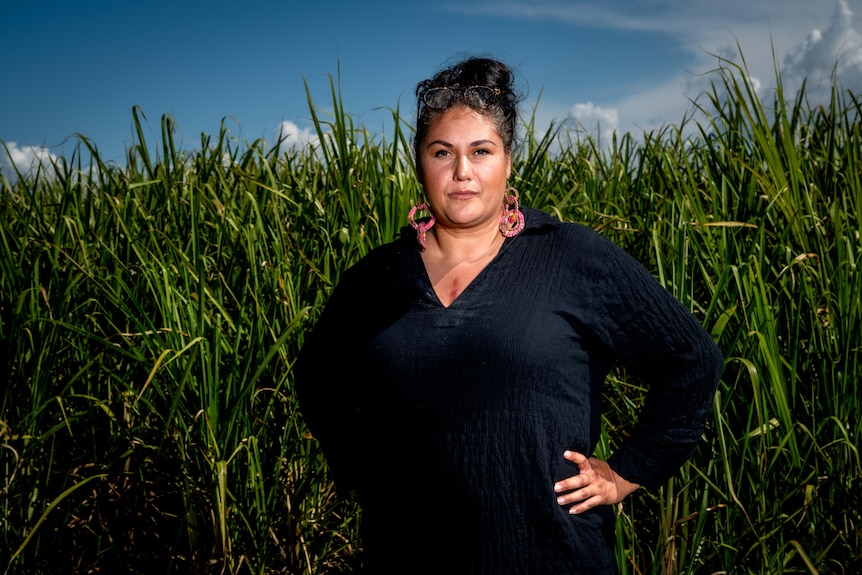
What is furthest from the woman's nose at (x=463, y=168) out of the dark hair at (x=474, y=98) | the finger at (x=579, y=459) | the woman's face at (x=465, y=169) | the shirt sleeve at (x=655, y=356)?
the finger at (x=579, y=459)

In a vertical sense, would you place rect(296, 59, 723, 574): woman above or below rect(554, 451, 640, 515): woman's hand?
above

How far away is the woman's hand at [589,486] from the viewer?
1.32 metres

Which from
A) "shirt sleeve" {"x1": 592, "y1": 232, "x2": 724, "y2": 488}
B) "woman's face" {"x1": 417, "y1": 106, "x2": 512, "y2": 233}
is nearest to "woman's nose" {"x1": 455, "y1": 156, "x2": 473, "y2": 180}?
"woman's face" {"x1": 417, "y1": 106, "x2": 512, "y2": 233}

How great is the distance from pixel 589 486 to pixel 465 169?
2.11 feet

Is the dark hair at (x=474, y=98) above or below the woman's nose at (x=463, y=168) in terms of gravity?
above

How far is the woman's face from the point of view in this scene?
1441 mm

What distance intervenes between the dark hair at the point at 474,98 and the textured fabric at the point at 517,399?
218mm

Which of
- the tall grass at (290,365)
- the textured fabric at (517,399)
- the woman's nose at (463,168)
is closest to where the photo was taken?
the textured fabric at (517,399)

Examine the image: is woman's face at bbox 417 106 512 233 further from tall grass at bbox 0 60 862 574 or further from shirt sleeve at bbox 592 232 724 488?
tall grass at bbox 0 60 862 574

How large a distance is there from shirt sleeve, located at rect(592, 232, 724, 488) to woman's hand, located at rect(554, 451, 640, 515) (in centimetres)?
4

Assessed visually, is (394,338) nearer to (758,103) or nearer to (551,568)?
(551,568)

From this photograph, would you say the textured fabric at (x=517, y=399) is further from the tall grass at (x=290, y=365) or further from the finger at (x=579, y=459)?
the tall grass at (x=290, y=365)

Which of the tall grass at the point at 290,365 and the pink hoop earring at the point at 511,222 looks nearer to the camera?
the pink hoop earring at the point at 511,222

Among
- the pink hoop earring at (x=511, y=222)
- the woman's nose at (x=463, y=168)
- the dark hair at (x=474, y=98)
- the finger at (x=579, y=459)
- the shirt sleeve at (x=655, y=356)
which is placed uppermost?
the dark hair at (x=474, y=98)
